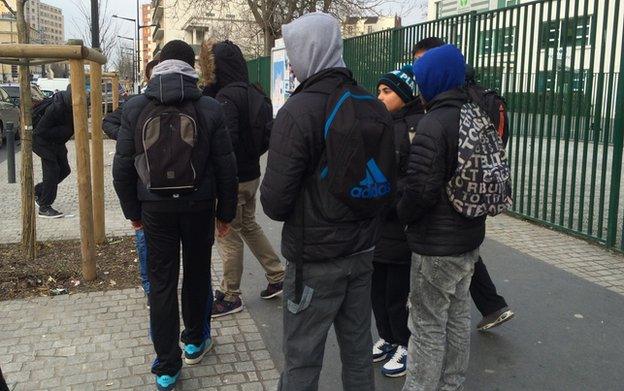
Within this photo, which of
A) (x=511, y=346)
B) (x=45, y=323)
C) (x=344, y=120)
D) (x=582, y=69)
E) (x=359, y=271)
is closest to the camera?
(x=344, y=120)

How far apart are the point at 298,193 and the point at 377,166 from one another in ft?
1.14

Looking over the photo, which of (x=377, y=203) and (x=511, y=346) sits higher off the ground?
(x=377, y=203)

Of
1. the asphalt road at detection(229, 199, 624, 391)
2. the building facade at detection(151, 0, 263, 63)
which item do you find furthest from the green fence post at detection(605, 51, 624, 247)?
the building facade at detection(151, 0, 263, 63)

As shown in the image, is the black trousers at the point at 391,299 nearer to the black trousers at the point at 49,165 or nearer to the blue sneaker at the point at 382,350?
the blue sneaker at the point at 382,350

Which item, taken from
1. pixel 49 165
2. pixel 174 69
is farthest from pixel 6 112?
pixel 174 69

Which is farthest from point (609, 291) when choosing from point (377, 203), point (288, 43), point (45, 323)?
point (45, 323)

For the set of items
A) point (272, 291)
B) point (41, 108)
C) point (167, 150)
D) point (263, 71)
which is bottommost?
point (272, 291)

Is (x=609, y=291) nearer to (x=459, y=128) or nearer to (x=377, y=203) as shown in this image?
(x=459, y=128)

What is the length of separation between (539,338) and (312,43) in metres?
2.75

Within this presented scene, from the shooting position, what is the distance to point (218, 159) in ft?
10.8

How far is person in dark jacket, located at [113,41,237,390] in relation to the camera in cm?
316

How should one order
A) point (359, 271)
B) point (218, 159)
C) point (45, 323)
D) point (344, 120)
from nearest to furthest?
point (344, 120) → point (359, 271) → point (218, 159) → point (45, 323)

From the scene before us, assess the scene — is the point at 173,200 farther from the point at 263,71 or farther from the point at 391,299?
the point at 263,71

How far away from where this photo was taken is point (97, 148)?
6.09m
